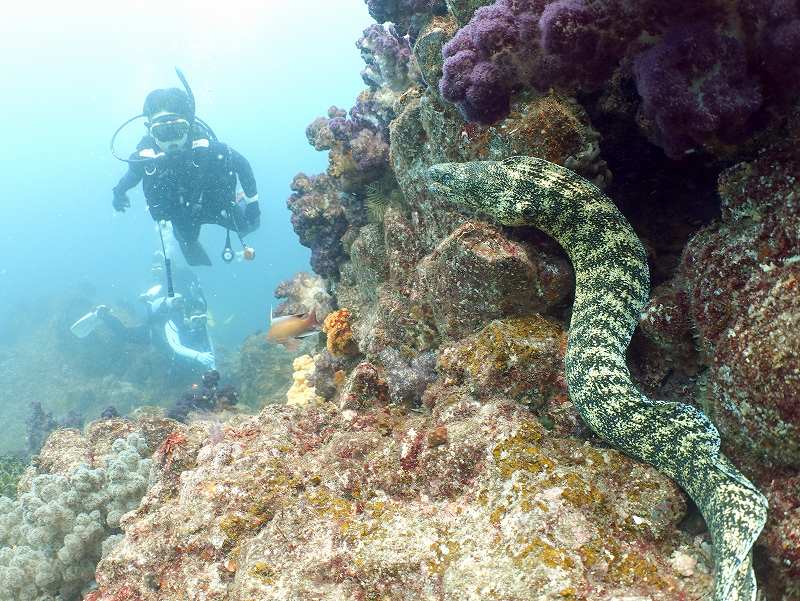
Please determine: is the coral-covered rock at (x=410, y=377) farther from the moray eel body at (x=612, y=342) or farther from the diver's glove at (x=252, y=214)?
the diver's glove at (x=252, y=214)

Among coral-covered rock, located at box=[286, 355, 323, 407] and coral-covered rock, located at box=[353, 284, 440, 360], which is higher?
coral-covered rock, located at box=[286, 355, 323, 407]

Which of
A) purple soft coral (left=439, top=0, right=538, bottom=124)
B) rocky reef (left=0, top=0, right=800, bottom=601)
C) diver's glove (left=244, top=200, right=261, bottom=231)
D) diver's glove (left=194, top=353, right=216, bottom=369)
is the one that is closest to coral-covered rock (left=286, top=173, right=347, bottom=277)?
rocky reef (left=0, top=0, right=800, bottom=601)

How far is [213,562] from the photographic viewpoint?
386 cm

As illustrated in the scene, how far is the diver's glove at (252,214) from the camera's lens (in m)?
16.7

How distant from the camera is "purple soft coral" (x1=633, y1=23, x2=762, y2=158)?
11.6 ft

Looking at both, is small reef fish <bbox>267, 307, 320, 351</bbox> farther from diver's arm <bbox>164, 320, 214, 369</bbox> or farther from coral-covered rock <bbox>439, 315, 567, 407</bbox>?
diver's arm <bbox>164, 320, 214, 369</bbox>

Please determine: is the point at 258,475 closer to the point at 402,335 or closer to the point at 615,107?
the point at 402,335

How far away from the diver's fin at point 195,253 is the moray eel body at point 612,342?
50.6ft

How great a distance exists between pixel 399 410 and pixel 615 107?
392cm

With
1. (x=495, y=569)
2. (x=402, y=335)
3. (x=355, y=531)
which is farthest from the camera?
(x=402, y=335)

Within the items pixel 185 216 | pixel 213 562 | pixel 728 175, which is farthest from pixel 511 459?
pixel 185 216

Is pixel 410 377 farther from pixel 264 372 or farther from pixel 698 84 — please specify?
pixel 264 372

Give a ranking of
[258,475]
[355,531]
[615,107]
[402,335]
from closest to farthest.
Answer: [355,531], [258,475], [615,107], [402,335]

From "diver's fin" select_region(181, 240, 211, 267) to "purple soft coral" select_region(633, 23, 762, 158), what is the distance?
1769cm
